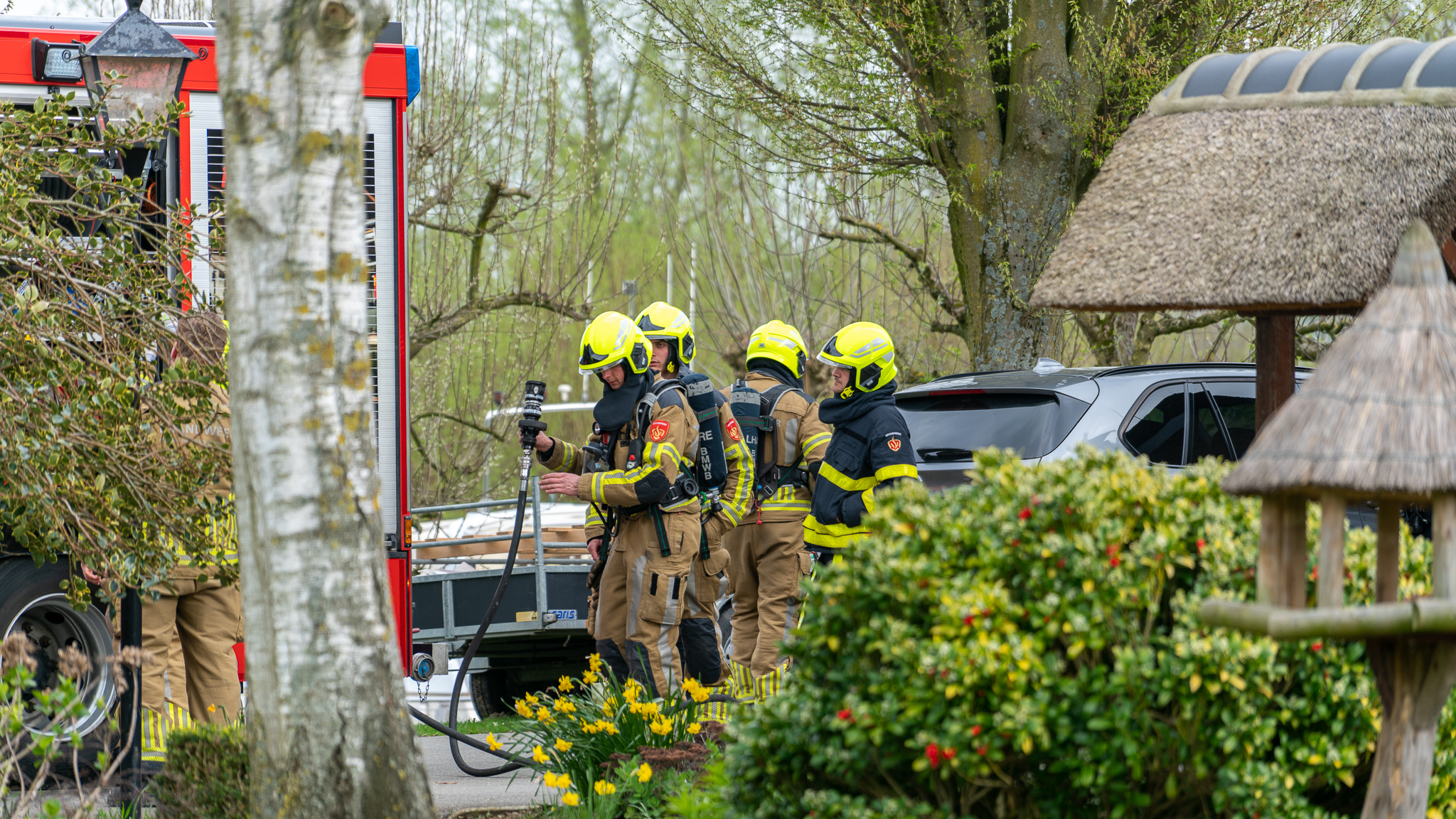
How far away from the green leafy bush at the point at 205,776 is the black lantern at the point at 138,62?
2379 millimetres

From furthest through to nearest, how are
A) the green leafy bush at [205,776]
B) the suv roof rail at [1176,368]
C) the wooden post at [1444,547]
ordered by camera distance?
the suv roof rail at [1176,368] < the green leafy bush at [205,776] < the wooden post at [1444,547]

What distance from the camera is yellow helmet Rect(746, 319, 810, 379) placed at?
306 inches

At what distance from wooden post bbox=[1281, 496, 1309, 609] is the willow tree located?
779cm

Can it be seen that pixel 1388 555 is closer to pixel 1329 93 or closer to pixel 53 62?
pixel 1329 93

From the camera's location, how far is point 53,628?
21.1 ft

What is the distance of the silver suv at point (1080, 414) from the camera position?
22.6 feet

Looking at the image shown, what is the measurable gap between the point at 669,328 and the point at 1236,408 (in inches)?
123

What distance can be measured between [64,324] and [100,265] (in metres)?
0.25

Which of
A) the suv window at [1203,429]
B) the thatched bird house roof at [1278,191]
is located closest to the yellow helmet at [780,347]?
the suv window at [1203,429]

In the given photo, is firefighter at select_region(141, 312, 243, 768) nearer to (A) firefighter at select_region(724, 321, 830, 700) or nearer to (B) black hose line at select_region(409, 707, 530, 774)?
(B) black hose line at select_region(409, 707, 530, 774)

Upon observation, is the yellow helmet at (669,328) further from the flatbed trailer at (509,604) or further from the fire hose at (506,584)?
the flatbed trailer at (509,604)

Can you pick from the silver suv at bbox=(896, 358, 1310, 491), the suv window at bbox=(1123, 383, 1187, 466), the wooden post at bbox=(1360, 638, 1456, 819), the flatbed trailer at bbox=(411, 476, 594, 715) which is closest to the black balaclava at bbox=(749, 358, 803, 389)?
the silver suv at bbox=(896, 358, 1310, 491)

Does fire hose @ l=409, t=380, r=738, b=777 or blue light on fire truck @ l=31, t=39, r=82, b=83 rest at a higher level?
blue light on fire truck @ l=31, t=39, r=82, b=83

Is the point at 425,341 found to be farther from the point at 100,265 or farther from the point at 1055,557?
the point at 1055,557
